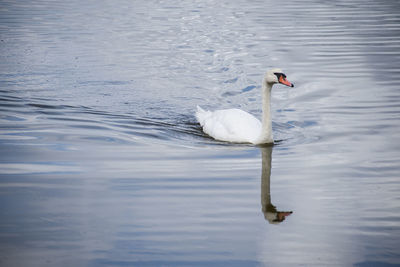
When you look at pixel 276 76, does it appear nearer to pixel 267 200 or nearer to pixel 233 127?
pixel 233 127

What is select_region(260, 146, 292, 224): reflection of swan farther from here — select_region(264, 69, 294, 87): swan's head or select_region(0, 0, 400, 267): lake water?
select_region(264, 69, 294, 87): swan's head

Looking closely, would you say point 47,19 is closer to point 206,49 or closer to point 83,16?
point 83,16

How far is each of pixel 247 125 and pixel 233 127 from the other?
10.4 inches

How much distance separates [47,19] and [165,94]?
16.0 m

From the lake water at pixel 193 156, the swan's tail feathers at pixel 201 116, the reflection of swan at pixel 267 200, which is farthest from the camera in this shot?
the swan's tail feathers at pixel 201 116

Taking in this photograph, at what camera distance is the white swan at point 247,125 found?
439 inches

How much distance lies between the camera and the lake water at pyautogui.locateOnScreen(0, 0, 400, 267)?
23.1 feet

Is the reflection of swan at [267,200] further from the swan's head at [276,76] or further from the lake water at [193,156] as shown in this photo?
the swan's head at [276,76]

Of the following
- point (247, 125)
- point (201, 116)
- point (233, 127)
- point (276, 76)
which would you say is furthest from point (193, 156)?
point (201, 116)

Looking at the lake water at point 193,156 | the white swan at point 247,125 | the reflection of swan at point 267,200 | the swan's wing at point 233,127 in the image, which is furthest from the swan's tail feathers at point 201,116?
the reflection of swan at point 267,200

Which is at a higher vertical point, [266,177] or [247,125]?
[247,125]

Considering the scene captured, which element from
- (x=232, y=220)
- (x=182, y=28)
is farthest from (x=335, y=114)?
(x=182, y=28)

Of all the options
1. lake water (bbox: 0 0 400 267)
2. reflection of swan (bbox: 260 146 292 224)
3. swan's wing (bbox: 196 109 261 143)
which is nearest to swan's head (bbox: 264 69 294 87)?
swan's wing (bbox: 196 109 261 143)

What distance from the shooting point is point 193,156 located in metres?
10.4
